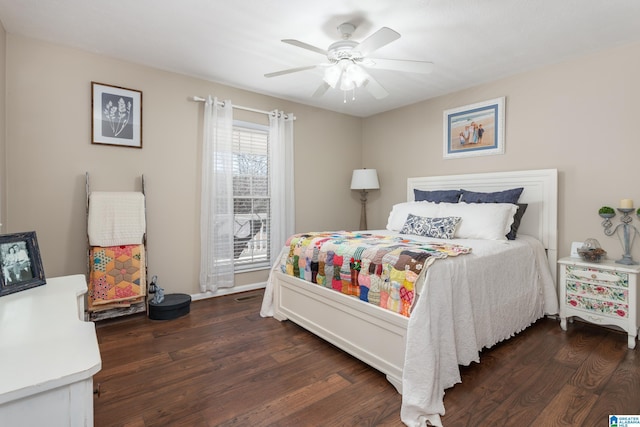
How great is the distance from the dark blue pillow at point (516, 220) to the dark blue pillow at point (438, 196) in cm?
62

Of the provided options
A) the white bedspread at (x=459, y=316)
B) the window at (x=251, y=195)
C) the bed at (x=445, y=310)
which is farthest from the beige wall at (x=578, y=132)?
the window at (x=251, y=195)

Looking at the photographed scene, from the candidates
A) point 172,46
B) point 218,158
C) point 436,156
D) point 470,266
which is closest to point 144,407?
point 470,266

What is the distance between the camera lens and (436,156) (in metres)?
4.15

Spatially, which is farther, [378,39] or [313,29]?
[313,29]

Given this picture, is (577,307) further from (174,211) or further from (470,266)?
(174,211)

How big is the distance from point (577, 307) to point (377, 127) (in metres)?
3.33

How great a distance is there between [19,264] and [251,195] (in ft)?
8.65

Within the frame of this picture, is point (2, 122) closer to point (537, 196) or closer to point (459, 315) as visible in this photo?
point (459, 315)

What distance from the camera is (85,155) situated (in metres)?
2.96

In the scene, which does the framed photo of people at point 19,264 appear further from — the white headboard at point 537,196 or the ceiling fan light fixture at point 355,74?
the white headboard at point 537,196

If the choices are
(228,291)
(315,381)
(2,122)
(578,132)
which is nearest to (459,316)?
(315,381)

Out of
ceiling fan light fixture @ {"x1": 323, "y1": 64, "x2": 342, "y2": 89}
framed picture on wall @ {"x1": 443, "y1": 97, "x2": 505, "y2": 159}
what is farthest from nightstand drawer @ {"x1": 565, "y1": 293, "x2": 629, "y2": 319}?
ceiling fan light fixture @ {"x1": 323, "y1": 64, "x2": 342, "y2": 89}

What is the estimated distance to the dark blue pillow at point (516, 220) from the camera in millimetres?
2963

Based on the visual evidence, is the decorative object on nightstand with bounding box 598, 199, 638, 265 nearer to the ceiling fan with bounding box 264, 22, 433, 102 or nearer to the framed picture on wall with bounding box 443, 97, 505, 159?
the framed picture on wall with bounding box 443, 97, 505, 159
